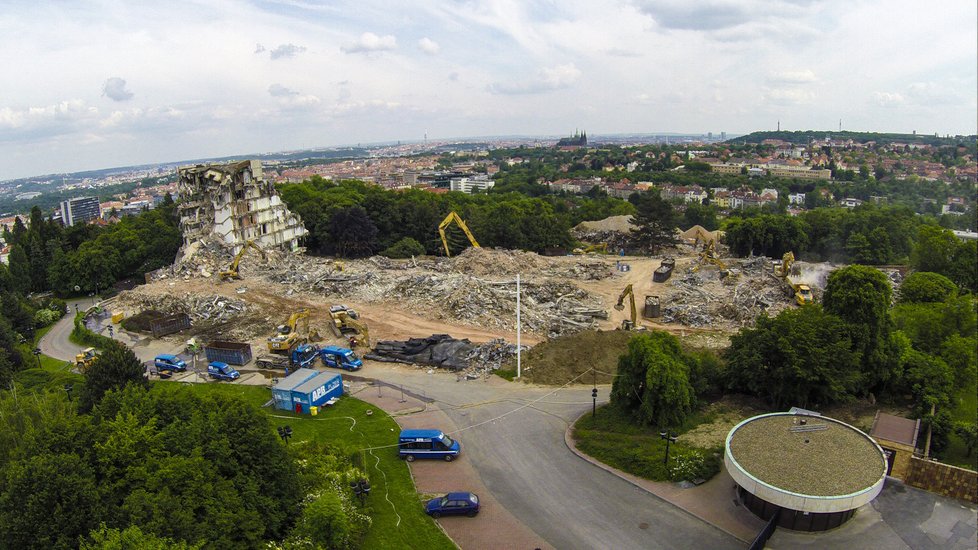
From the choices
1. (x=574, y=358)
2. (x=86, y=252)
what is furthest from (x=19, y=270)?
(x=574, y=358)

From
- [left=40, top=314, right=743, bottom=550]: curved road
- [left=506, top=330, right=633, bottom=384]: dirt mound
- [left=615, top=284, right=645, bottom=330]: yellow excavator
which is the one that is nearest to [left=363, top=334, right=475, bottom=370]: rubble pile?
[left=40, top=314, right=743, bottom=550]: curved road

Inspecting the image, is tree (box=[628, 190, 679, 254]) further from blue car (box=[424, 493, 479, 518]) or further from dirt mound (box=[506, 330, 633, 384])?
blue car (box=[424, 493, 479, 518])

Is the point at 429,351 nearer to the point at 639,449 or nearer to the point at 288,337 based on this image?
the point at 288,337

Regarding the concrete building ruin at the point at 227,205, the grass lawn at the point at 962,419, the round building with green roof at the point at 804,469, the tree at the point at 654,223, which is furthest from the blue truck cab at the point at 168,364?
the tree at the point at 654,223

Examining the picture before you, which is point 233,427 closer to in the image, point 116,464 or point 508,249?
point 116,464

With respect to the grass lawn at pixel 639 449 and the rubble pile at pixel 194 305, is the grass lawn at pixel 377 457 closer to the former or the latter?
the grass lawn at pixel 639 449

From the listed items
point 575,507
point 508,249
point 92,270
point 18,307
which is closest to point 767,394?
point 575,507

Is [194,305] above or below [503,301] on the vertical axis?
below

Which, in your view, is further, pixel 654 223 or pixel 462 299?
pixel 654 223
